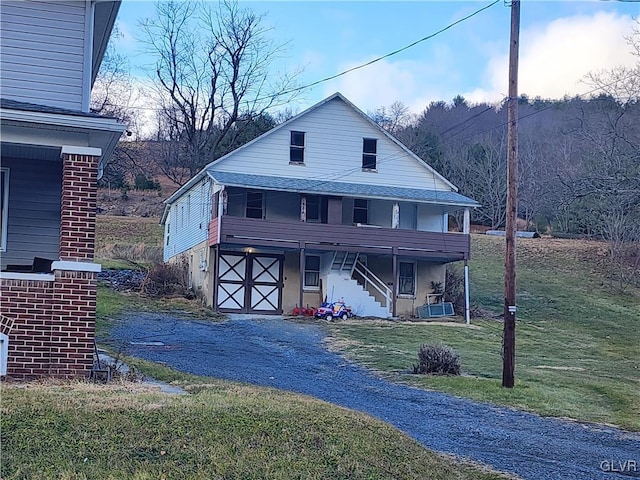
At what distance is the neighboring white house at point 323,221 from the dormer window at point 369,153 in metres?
0.04

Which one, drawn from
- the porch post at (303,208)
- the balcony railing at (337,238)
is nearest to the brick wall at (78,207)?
the balcony railing at (337,238)

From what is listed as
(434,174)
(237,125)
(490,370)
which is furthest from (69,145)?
(237,125)

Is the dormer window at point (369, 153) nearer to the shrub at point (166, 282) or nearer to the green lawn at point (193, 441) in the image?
the shrub at point (166, 282)

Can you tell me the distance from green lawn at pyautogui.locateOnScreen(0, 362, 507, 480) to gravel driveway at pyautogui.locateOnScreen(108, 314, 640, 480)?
4.15 feet

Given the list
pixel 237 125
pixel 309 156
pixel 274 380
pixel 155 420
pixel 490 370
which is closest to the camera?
pixel 155 420

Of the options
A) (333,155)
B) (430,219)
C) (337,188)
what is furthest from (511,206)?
(430,219)

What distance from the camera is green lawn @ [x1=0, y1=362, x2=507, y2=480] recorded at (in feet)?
22.9

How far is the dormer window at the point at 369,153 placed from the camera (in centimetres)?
3022

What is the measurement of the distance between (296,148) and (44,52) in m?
17.6

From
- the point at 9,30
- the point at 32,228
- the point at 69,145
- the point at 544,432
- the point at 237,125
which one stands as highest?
the point at 237,125

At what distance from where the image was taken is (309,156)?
1163 inches

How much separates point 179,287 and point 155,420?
75.4 ft

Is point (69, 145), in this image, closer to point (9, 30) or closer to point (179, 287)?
point (9, 30)

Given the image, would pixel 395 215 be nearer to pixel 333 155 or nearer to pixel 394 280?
pixel 394 280
